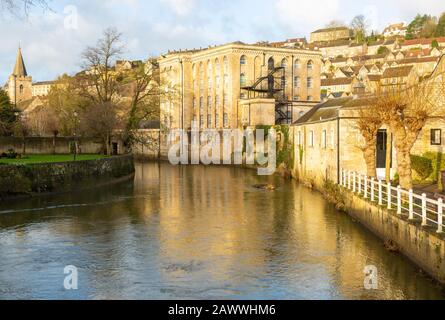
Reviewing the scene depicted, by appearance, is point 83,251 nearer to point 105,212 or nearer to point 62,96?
point 105,212

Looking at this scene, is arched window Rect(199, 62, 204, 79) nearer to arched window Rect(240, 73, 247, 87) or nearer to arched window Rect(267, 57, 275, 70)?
arched window Rect(240, 73, 247, 87)

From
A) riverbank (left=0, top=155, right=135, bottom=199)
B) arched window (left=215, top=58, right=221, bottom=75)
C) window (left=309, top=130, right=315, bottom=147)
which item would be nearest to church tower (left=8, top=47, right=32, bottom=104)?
arched window (left=215, top=58, right=221, bottom=75)

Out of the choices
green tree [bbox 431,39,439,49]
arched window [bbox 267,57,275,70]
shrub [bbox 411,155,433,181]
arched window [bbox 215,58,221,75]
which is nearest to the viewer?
shrub [bbox 411,155,433,181]

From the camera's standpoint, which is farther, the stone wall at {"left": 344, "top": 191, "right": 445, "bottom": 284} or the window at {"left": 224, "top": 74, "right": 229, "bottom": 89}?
the window at {"left": 224, "top": 74, "right": 229, "bottom": 89}

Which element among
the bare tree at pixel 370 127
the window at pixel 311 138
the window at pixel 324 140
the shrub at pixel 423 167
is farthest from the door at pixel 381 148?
the window at pixel 311 138

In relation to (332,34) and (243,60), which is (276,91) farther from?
(332,34)

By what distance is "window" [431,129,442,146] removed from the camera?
1040 inches

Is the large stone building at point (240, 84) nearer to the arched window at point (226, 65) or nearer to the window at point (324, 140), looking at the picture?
the arched window at point (226, 65)

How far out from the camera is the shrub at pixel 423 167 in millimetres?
25969

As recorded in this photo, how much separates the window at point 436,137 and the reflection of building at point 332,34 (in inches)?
5786

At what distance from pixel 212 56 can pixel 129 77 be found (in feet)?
44.5

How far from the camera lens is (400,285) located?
1269 cm

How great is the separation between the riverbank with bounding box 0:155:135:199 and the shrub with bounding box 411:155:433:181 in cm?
1979
